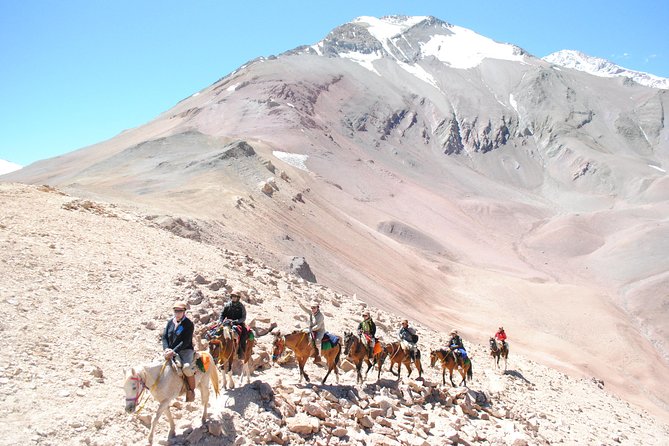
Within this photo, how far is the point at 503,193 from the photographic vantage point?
94562mm

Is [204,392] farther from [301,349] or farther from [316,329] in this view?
[316,329]

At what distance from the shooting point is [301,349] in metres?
11.6

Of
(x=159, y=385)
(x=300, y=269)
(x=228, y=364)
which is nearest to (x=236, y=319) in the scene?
(x=228, y=364)

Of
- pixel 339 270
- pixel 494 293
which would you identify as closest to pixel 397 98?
pixel 494 293

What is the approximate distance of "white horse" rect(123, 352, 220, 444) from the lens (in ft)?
24.7

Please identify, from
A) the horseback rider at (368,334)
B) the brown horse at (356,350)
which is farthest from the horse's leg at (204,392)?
the horseback rider at (368,334)

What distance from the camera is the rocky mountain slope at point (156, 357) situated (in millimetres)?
8602

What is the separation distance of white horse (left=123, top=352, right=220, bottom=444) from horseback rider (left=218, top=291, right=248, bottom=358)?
1.59 m

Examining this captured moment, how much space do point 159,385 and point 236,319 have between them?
8.91 feet

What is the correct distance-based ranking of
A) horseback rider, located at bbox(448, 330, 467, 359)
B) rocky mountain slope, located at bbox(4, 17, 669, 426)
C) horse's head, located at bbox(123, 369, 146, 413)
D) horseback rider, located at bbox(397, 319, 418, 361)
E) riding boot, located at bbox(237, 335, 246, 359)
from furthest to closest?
rocky mountain slope, located at bbox(4, 17, 669, 426), horseback rider, located at bbox(448, 330, 467, 359), horseback rider, located at bbox(397, 319, 418, 361), riding boot, located at bbox(237, 335, 246, 359), horse's head, located at bbox(123, 369, 146, 413)

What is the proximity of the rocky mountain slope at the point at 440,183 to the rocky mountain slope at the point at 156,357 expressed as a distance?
5.95m

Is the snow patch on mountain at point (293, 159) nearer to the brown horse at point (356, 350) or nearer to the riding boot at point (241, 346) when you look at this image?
the brown horse at point (356, 350)

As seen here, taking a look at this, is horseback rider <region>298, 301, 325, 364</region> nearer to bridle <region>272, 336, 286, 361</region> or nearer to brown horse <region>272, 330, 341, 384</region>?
brown horse <region>272, 330, 341, 384</region>

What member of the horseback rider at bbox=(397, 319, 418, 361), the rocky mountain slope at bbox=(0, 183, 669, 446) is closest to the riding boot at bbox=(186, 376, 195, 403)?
the rocky mountain slope at bbox=(0, 183, 669, 446)
